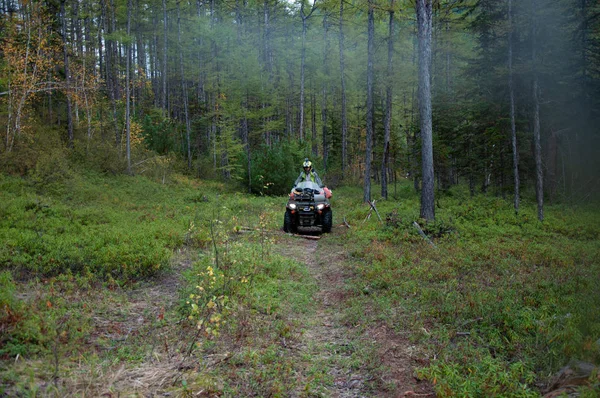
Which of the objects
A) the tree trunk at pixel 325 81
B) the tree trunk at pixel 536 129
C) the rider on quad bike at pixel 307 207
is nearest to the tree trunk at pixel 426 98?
the rider on quad bike at pixel 307 207

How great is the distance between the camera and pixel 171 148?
29938mm

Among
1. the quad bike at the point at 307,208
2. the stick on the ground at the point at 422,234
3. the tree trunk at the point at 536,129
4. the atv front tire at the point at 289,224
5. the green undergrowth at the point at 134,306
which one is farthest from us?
the tree trunk at the point at 536,129

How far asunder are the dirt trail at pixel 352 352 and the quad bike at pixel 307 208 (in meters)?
5.34

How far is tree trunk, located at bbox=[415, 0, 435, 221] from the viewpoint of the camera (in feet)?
38.9

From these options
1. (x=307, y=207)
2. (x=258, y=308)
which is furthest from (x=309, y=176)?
(x=258, y=308)

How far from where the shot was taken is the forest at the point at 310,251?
4.09 meters

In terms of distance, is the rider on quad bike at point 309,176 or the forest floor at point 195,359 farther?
the rider on quad bike at point 309,176

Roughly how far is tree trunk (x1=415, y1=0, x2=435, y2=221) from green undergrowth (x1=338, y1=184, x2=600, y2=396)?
90cm

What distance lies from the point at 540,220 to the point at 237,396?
15.6 m

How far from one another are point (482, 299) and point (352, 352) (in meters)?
2.49

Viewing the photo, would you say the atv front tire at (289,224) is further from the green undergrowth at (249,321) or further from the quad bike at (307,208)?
the green undergrowth at (249,321)

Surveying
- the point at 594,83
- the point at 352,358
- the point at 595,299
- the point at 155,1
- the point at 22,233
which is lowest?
the point at 352,358

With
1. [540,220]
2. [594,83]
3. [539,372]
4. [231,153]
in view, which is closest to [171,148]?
[231,153]

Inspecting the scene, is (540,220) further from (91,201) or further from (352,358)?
(91,201)
